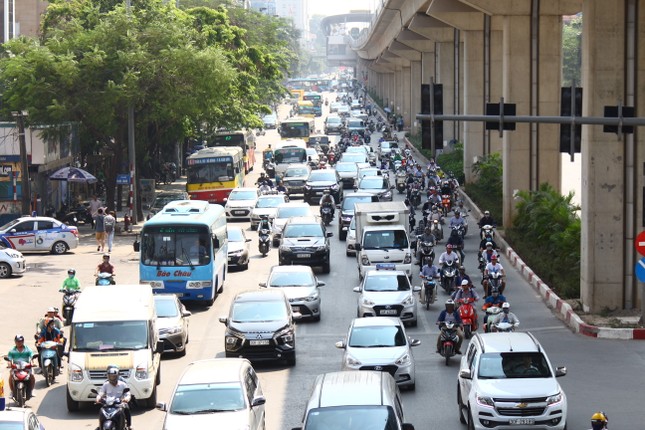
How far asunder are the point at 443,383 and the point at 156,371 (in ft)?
18.3

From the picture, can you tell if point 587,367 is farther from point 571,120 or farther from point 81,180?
point 81,180

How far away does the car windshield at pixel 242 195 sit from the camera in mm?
58250

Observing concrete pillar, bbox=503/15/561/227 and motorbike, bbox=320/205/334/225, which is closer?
concrete pillar, bbox=503/15/561/227

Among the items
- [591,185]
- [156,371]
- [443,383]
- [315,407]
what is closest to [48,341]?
[156,371]

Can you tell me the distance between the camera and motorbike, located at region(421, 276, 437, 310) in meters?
34.1

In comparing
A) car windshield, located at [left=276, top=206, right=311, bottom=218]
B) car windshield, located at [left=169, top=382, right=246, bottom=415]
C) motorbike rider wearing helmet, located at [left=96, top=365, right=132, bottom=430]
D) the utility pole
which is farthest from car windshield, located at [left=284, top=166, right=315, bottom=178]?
car windshield, located at [left=169, top=382, right=246, bottom=415]

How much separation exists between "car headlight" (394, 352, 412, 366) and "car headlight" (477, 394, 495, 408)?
4.30m

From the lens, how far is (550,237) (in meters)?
39.0

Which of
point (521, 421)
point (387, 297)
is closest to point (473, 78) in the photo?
point (387, 297)

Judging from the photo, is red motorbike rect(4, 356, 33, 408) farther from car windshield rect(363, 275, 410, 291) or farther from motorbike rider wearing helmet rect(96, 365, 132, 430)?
car windshield rect(363, 275, 410, 291)

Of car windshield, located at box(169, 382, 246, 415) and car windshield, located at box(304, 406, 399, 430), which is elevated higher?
car windshield, located at box(304, 406, 399, 430)

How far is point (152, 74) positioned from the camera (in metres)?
52.6

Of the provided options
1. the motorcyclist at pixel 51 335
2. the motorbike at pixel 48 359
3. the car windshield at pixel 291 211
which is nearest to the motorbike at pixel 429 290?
the motorcyclist at pixel 51 335

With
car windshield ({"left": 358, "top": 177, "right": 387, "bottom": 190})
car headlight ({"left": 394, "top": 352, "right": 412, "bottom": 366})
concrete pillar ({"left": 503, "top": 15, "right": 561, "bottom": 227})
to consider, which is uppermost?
concrete pillar ({"left": 503, "top": 15, "right": 561, "bottom": 227})
